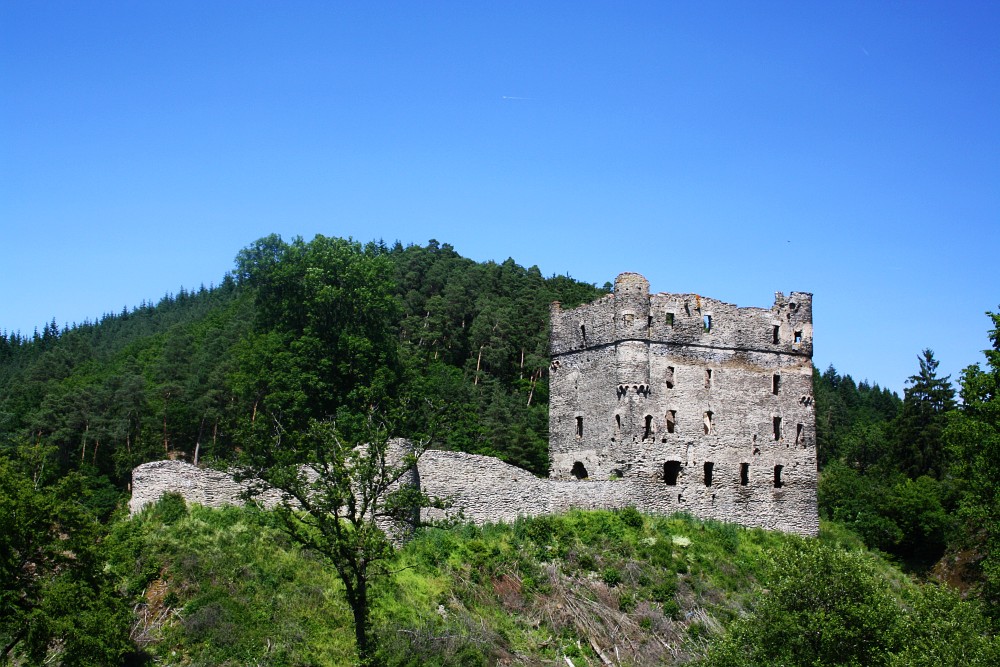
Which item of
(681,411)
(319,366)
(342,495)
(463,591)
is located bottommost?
(463,591)

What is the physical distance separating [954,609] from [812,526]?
1431cm

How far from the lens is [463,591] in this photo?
33.9 m

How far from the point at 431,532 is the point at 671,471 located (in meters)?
9.72

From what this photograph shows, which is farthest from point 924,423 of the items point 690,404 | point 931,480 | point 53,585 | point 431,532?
point 53,585

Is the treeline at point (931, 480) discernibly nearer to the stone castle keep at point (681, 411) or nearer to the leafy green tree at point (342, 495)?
the stone castle keep at point (681, 411)

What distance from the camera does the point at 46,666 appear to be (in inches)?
1130

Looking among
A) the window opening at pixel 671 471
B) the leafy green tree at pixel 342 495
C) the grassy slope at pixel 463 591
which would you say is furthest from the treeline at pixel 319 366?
the window opening at pixel 671 471

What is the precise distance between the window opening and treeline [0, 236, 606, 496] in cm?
903

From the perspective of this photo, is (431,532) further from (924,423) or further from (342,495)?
(924,423)

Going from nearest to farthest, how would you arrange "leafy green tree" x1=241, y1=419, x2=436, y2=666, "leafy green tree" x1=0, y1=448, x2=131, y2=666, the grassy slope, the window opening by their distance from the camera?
"leafy green tree" x1=241, y1=419, x2=436, y2=666, "leafy green tree" x1=0, y1=448, x2=131, y2=666, the grassy slope, the window opening

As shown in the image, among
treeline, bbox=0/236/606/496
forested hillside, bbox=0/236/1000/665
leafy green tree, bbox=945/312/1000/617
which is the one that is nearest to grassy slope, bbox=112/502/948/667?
forested hillside, bbox=0/236/1000/665

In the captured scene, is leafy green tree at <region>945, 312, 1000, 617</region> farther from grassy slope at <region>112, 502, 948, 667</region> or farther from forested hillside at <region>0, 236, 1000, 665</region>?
grassy slope at <region>112, 502, 948, 667</region>

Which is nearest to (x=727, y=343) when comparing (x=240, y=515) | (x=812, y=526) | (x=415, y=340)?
(x=812, y=526)

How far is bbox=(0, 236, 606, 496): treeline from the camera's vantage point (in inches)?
1925
